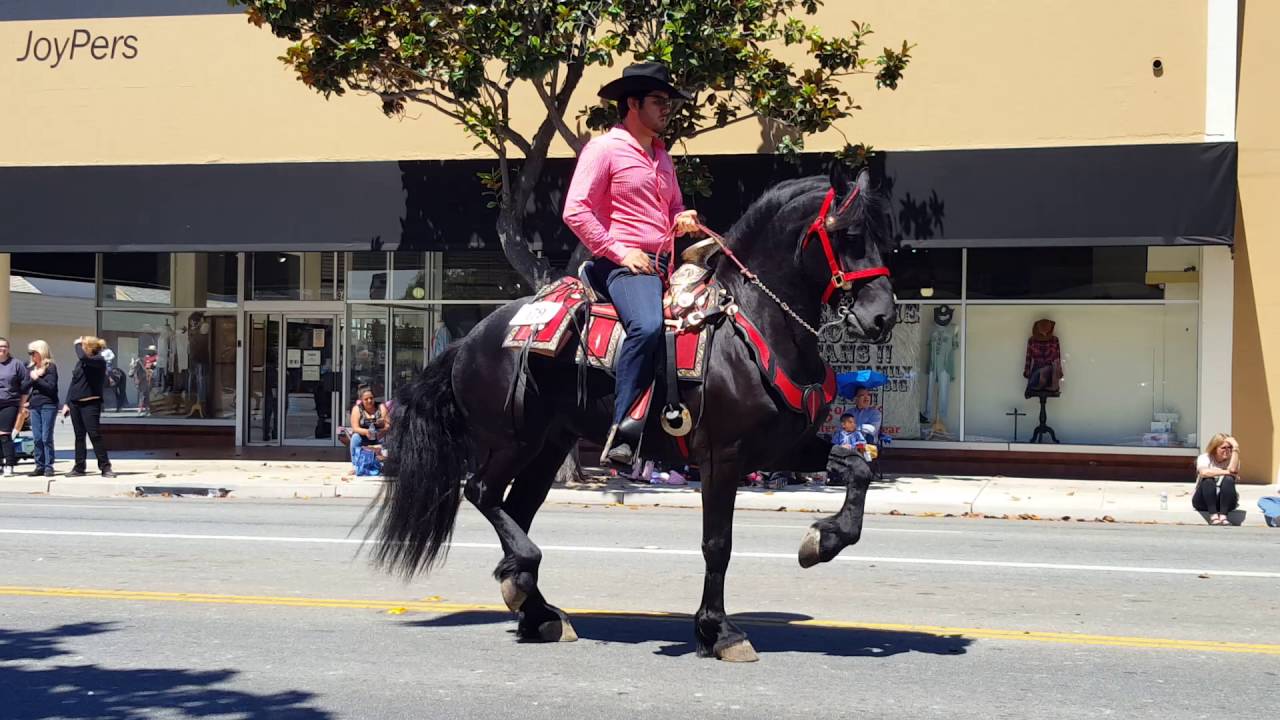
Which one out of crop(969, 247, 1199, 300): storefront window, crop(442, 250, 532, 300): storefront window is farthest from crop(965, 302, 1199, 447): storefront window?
crop(442, 250, 532, 300): storefront window

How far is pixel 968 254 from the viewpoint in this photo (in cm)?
1917

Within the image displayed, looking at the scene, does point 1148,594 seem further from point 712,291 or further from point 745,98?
point 745,98

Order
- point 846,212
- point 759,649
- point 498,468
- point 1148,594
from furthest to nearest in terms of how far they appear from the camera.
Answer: point 1148,594
point 498,468
point 759,649
point 846,212

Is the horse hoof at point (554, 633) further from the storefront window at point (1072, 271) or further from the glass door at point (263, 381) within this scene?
the glass door at point (263, 381)

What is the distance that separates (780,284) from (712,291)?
34 centimetres

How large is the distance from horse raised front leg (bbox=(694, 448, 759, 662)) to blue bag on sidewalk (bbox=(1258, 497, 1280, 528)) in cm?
978

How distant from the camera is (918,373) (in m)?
19.5

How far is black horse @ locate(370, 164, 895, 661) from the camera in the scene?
20.0ft

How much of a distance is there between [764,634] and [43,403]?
13.4 m

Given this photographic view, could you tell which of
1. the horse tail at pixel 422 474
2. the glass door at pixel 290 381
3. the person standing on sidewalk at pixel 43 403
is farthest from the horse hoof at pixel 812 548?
the glass door at pixel 290 381

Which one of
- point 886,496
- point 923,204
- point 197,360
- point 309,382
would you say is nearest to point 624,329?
point 886,496

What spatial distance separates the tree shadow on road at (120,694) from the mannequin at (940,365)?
49.1ft

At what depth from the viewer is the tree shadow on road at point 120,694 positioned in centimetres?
524

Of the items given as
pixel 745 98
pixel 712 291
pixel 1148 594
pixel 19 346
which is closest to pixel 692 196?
pixel 745 98
